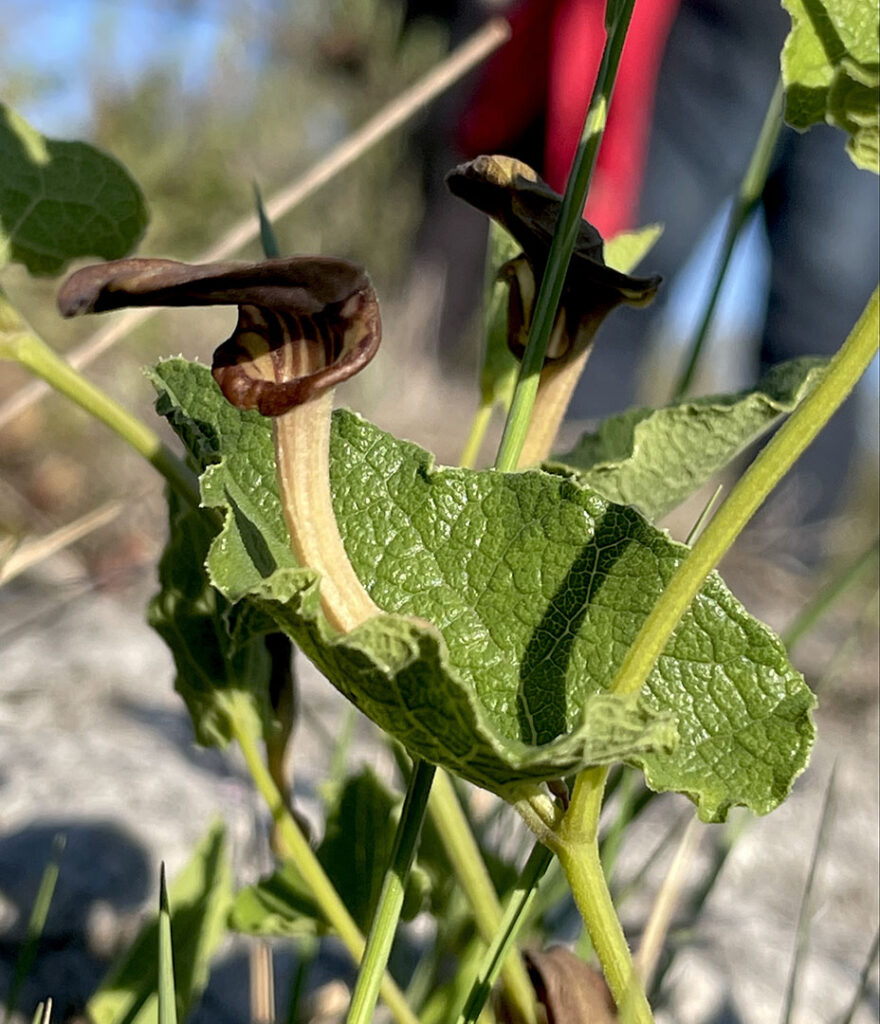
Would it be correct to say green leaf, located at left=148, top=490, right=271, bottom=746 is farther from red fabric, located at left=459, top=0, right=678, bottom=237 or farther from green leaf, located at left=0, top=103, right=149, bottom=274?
red fabric, located at left=459, top=0, right=678, bottom=237

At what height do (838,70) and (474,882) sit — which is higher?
(838,70)

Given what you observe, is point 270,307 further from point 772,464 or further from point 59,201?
point 59,201

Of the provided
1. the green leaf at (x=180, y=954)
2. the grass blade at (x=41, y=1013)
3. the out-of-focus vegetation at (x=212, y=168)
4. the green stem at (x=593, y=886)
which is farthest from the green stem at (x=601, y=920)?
the out-of-focus vegetation at (x=212, y=168)

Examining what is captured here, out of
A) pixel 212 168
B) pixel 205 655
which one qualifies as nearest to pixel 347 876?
pixel 205 655

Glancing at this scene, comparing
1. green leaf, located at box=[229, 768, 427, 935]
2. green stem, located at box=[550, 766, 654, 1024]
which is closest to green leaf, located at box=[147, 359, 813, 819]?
green stem, located at box=[550, 766, 654, 1024]

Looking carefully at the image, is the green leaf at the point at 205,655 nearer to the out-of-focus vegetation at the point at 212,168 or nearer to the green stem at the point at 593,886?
the green stem at the point at 593,886

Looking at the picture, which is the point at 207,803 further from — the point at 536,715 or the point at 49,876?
the point at 536,715
